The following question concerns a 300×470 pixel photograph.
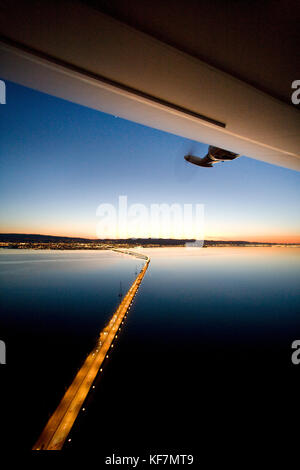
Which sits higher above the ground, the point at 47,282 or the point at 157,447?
the point at 157,447

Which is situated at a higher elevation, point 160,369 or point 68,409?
point 68,409

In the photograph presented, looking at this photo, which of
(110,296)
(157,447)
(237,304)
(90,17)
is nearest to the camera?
(90,17)

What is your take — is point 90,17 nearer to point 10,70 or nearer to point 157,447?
point 10,70

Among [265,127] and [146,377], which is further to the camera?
[146,377]

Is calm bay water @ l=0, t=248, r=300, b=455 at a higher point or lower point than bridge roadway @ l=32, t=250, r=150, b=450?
lower

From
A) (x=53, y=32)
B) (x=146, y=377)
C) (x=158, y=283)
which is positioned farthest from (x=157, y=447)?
(x=158, y=283)

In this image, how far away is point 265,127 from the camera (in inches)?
57.7

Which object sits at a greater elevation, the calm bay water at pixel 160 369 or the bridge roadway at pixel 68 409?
the bridge roadway at pixel 68 409

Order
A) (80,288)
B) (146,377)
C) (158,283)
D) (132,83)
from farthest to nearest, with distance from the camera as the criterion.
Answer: (158,283)
(80,288)
(146,377)
(132,83)

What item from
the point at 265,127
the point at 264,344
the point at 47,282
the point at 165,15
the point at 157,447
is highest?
the point at 165,15

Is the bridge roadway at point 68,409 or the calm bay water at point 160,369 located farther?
the calm bay water at point 160,369

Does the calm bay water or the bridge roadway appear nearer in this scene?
the bridge roadway

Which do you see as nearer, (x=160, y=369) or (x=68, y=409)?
(x=68, y=409)

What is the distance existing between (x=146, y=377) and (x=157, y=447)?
5.66 m
